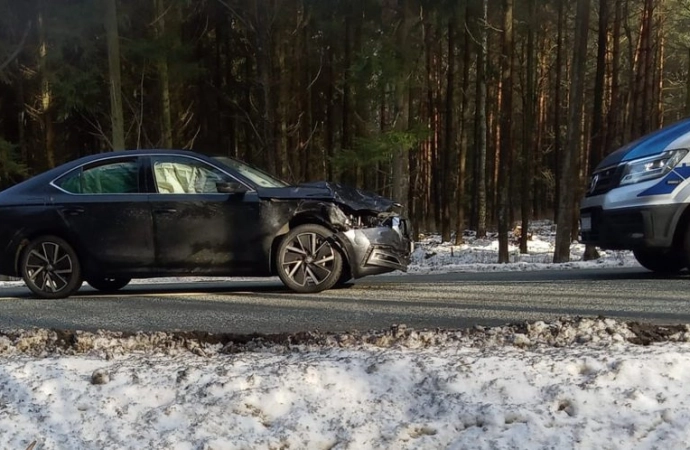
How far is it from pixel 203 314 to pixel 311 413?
112 inches

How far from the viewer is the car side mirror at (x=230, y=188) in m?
6.64

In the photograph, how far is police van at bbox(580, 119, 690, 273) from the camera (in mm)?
6582

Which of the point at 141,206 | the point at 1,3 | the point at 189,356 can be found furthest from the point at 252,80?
the point at 189,356

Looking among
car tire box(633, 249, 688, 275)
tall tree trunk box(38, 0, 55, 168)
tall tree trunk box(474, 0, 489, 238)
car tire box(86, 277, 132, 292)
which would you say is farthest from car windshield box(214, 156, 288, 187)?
tall tree trunk box(474, 0, 489, 238)

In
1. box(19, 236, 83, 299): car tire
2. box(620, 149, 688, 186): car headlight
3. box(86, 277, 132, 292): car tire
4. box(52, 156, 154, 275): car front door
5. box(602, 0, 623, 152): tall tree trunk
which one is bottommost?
box(86, 277, 132, 292): car tire

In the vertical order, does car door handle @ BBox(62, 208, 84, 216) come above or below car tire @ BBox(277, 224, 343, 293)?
above

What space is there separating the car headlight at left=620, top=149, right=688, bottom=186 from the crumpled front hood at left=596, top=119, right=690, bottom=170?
0.06m

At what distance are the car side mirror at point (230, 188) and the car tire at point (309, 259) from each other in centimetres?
67

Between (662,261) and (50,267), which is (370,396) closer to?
(50,267)

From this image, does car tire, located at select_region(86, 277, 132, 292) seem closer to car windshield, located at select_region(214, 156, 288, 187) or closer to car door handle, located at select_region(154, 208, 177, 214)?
car door handle, located at select_region(154, 208, 177, 214)

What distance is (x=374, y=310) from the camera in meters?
5.40

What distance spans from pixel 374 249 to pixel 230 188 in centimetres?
162

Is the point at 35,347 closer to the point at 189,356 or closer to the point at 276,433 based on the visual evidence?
the point at 189,356

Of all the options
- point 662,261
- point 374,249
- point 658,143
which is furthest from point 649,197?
point 374,249
